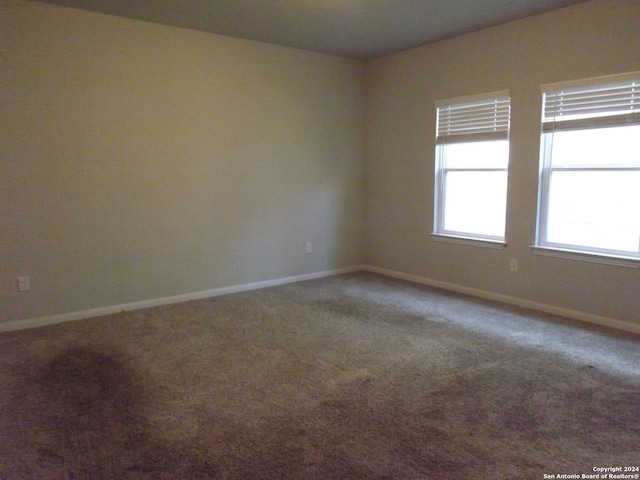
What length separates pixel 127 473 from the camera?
1947 millimetres

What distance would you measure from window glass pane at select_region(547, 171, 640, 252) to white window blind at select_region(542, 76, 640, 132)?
0.41 meters

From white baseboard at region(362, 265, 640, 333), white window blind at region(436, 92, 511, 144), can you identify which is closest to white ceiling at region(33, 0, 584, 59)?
white window blind at region(436, 92, 511, 144)

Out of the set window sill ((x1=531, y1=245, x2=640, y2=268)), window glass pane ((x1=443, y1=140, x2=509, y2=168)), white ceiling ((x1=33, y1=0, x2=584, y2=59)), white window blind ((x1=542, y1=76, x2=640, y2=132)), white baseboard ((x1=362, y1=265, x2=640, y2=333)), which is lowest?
white baseboard ((x1=362, y1=265, x2=640, y2=333))

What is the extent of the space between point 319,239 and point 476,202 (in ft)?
6.16

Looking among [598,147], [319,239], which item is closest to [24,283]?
[319,239]

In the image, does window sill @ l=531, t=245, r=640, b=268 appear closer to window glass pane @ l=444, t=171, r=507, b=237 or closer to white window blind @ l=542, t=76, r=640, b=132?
window glass pane @ l=444, t=171, r=507, b=237

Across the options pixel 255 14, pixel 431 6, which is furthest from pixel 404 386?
pixel 255 14

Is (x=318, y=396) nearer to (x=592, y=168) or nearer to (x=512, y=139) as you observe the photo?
(x=592, y=168)

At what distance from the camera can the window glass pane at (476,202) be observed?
4547 mm

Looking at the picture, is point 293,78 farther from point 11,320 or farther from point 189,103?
point 11,320

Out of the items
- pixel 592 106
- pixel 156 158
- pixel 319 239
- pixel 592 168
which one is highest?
pixel 592 106

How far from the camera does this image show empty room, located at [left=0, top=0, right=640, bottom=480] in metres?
2.27

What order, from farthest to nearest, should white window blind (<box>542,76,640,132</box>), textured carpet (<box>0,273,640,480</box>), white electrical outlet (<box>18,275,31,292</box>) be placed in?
white electrical outlet (<box>18,275,31,292</box>)
white window blind (<box>542,76,640,132</box>)
textured carpet (<box>0,273,640,480</box>)

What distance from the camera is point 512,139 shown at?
14.1 ft
